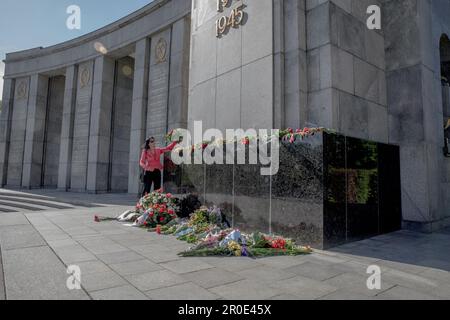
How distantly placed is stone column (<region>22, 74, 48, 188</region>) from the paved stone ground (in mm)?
19928

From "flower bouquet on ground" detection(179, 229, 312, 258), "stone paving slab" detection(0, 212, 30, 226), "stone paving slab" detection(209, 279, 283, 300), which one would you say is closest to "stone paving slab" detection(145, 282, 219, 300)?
"stone paving slab" detection(209, 279, 283, 300)

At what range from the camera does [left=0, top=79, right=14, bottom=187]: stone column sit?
24.2 meters

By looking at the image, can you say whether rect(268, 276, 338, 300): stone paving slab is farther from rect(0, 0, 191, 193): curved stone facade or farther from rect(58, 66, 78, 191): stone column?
rect(58, 66, 78, 191): stone column

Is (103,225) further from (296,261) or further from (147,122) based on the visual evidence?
(147,122)

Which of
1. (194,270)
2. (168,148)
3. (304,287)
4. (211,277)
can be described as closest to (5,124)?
(168,148)

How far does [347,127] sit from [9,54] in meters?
29.9

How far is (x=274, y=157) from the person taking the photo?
20.9ft

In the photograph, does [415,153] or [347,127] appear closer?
[347,127]

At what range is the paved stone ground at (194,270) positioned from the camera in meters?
3.14

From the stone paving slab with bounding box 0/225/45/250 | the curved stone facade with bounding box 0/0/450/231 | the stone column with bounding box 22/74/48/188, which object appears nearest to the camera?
the stone paving slab with bounding box 0/225/45/250

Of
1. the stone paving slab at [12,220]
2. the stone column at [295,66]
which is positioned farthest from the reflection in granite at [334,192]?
the stone paving slab at [12,220]

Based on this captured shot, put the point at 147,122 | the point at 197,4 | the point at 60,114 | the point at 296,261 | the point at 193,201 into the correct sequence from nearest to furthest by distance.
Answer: the point at 296,261 → the point at 193,201 → the point at 197,4 → the point at 147,122 → the point at 60,114

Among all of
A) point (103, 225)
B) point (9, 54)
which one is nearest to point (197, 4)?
point (103, 225)

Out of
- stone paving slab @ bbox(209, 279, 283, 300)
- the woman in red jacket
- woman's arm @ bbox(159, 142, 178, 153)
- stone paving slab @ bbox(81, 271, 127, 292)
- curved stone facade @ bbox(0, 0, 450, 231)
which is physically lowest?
stone paving slab @ bbox(209, 279, 283, 300)
